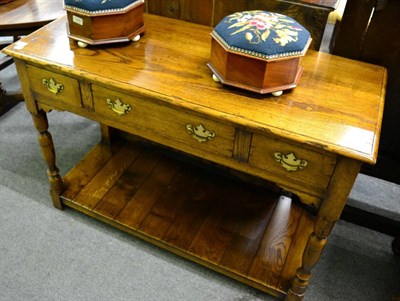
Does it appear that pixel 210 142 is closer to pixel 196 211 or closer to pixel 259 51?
pixel 259 51

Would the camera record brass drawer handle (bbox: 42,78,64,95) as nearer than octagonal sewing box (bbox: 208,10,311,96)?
No

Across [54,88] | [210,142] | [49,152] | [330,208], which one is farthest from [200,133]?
[49,152]

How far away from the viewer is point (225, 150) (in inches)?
41.3

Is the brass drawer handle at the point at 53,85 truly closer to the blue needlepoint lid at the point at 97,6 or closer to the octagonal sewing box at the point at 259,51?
the blue needlepoint lid at the point at 97,6

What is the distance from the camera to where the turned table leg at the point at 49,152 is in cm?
135

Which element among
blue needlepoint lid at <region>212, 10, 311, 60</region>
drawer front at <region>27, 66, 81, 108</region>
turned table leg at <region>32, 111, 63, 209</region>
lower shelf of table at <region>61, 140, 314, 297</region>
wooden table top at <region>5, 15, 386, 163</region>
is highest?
blue needlepoint lid at <region>212, 10, 311, 60</region>

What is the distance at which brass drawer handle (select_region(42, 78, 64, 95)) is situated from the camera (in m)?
1.19

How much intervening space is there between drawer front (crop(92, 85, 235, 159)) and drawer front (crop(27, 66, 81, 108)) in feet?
0.26

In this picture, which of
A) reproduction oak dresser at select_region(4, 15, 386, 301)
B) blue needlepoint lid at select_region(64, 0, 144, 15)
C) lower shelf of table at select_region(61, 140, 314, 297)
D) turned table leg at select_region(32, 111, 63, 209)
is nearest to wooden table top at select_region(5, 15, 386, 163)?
reproduction oak dresser at select_region(4, 15, 386, 301)

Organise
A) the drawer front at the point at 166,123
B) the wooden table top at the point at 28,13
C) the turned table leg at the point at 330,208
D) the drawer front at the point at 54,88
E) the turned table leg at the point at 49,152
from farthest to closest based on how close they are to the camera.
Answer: the wooden table top at the point at 28,13
the turned table leg at the point at 49,152
the drawer front at the point at 54,88
the drawer front at the point at 166,123
the turned table leg at the point at 330,208

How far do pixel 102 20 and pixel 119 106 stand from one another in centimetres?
26

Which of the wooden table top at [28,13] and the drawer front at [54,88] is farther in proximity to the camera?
the wooden table top at [28,13]

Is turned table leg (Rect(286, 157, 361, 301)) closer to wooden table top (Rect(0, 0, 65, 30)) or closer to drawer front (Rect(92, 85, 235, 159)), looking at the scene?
drawer front (Rect(92, 85, 235, 159))

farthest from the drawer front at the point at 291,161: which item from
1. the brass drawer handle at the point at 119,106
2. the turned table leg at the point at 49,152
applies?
the turned table leg at the point at 49,152
